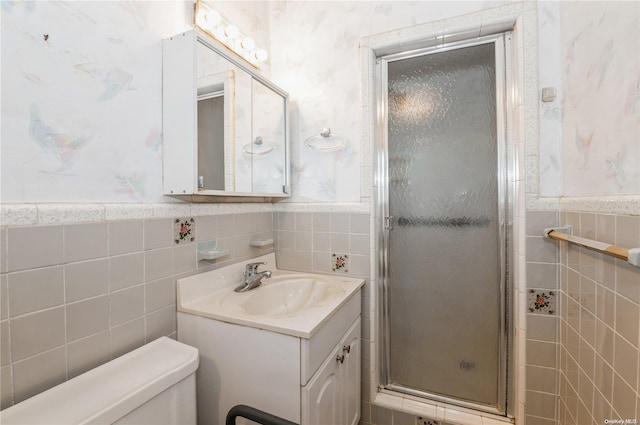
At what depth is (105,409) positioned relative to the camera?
0.60 meters

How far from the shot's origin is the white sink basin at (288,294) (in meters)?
1.24

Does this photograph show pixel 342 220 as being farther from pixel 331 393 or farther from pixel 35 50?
pixel 35 50

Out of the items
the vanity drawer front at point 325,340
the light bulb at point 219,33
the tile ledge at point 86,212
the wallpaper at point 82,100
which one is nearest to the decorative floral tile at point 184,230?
the tile ledge at point 86,212

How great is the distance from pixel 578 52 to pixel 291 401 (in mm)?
1635

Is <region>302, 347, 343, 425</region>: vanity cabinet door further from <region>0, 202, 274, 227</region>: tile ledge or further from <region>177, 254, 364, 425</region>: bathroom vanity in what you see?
<region>0, 202, 274, 227</region>: tile ledge

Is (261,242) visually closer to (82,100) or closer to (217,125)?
(217,125)

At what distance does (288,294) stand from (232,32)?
4.44 feet

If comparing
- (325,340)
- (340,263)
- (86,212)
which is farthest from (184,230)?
(340,263)

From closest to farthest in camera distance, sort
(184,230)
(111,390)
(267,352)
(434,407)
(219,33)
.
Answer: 1. (111,390)
2. (267,352)
3. (184,230)
4. (219,33)
5. (434,407)

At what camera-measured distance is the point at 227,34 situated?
51.8 inches

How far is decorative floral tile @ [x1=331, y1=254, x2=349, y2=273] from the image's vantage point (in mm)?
1504

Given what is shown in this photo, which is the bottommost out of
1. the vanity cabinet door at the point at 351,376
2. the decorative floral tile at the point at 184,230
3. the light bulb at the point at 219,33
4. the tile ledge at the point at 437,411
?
the tile ledge at the point at 437,411

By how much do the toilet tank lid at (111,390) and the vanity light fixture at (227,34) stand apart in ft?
4.19

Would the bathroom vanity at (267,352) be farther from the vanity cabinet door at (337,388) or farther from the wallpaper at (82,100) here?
the wallpaper at (82,100)
